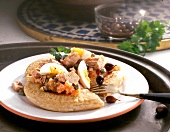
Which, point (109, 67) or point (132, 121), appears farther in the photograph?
point (109, 67)

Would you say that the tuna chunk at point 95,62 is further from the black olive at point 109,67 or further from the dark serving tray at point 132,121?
the dark serving tray at point 132,121

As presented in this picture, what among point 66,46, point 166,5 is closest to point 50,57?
point 66,46

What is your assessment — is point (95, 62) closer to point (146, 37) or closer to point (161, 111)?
point (161, 111)

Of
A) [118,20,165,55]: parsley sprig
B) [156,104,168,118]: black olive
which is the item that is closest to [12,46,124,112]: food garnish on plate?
[156,104,168,118]: black olive

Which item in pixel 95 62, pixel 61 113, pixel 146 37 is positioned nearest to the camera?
pixel 61 113

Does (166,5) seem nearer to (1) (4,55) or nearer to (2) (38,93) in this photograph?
(1) (4,55)

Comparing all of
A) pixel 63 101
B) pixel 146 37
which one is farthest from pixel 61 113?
pixel 146 37

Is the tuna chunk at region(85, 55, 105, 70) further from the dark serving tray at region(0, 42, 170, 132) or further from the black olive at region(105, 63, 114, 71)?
the dark serving tray at region(0, 42, 170, 132)
